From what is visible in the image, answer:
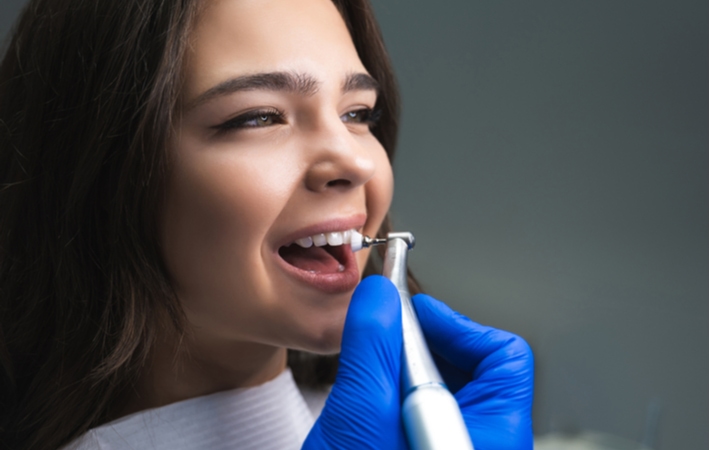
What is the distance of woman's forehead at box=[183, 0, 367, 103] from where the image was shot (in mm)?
857

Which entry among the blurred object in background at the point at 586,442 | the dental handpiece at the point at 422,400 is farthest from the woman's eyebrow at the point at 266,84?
the blurred object in background at the point at 586,442

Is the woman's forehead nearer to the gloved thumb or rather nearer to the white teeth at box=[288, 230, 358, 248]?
the white teeth at box=[288, 230, 358, 248]

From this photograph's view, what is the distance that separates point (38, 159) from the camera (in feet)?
3.11

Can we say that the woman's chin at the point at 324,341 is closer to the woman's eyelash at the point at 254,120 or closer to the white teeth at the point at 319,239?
the white teeth at the point at 319,239

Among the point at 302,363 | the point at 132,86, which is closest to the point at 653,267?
the point at 302,363

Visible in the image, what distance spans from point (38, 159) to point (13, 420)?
1.35 ft

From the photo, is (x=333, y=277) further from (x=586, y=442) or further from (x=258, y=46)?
(x=586, y=442)

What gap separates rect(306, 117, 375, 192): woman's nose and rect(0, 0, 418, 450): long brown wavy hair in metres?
0.19

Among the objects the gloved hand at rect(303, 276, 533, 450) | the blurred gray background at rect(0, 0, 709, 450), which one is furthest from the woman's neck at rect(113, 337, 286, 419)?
the blurred gray background at rect(0, 0, 709, 450)

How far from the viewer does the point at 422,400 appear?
69 cm

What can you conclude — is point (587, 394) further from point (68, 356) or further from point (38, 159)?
point (38, 159)

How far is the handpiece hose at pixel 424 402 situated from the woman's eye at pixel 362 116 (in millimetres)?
298

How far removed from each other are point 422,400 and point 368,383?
0.10 meters

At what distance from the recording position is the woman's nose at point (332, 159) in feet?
2.85
